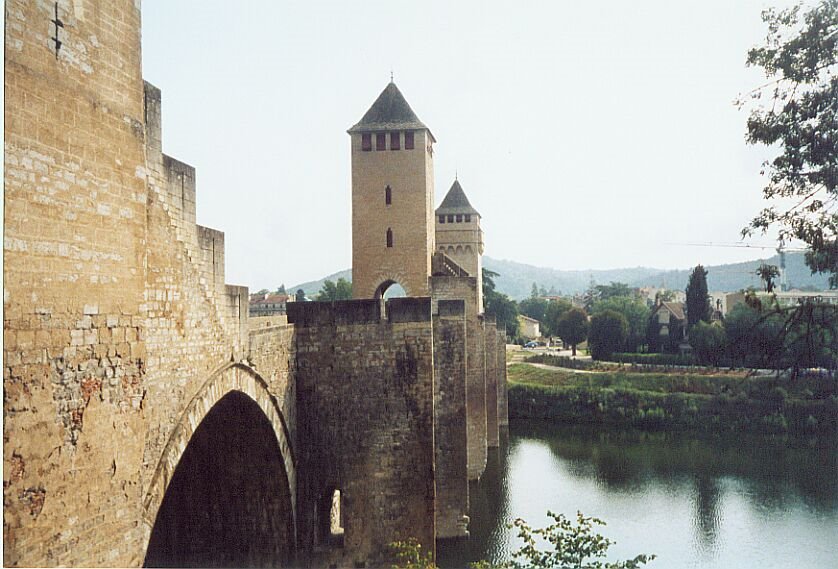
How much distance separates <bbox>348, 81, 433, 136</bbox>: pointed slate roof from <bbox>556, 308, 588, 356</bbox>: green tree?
25577 millimetres

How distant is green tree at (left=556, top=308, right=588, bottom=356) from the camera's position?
38.2m

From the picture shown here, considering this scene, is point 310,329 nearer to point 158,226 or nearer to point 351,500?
point 351,500

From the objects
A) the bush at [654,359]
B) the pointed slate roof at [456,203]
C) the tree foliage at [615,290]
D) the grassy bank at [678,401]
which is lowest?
the grassy bank at [678,401]

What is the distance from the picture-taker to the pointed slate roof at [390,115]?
13.9 meters

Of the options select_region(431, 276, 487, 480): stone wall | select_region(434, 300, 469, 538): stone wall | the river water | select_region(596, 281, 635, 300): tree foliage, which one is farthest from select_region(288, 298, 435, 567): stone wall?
select_region(596, 281, 635, 300): tree foliage

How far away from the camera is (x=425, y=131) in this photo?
13.8 m

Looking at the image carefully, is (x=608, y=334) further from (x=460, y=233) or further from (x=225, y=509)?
(x=225, y=509)

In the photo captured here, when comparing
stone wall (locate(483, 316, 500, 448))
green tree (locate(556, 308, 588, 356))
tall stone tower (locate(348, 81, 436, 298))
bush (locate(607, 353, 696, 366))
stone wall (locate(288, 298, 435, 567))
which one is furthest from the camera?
green tree (locate(556, 308, 588, 356))

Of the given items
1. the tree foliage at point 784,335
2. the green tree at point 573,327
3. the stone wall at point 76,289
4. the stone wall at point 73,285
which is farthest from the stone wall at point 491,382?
the green tree at point 573,327

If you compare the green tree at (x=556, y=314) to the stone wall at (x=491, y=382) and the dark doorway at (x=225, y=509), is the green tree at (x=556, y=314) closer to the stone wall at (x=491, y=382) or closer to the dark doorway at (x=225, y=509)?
the stone wall at (x=491, y=382)

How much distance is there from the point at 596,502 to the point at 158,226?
41.7 ft

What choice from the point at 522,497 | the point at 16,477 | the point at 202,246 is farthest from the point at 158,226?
the point at 522,497

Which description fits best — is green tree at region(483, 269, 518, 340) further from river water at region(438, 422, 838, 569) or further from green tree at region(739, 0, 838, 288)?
green tree at region(739, 0, 838, 288)

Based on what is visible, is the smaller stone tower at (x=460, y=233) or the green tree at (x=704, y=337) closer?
the smaller stone tower at (x=460, y=233)
